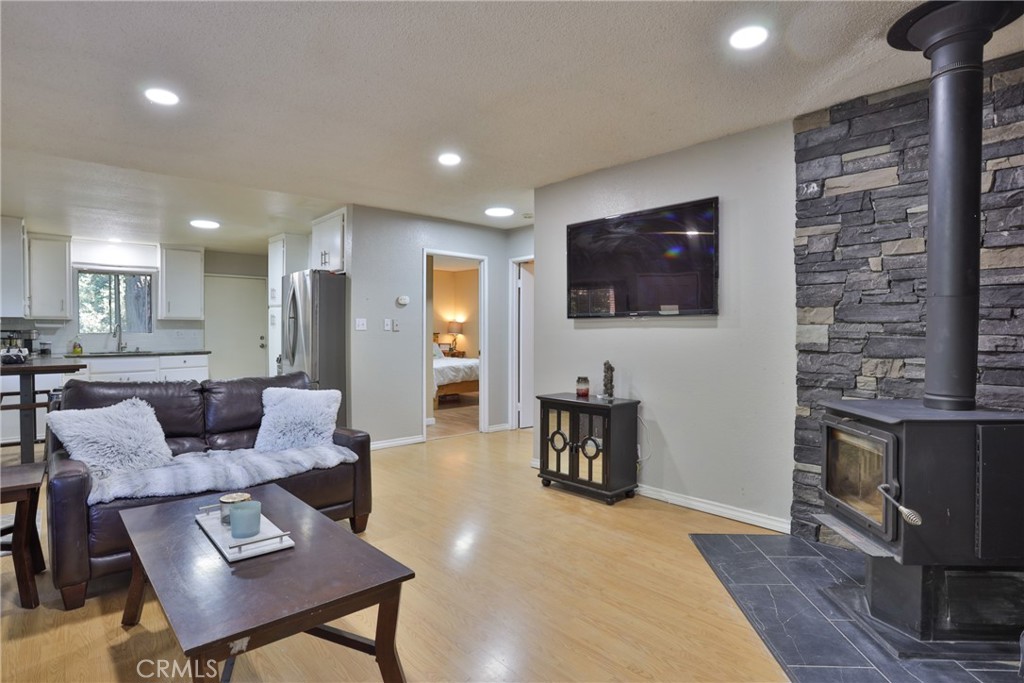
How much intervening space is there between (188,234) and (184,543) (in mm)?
5963

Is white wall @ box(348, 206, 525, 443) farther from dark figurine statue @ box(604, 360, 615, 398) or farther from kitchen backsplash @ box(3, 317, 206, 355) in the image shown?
kitchen backsplash @ box(3, 317, 206, 355)

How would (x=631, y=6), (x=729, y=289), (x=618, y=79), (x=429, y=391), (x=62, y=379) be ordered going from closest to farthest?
(x=631, y=6)
(x=618, y=79)
(x=729, y=289)
(x=62, y=379)
(x=429, y=391)

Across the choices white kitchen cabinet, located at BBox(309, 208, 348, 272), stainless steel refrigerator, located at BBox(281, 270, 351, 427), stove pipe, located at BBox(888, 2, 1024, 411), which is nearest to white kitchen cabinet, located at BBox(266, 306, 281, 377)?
white kitchen cabinet, located at BBox(309, 208, 348, 272)

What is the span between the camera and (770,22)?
6.57ft

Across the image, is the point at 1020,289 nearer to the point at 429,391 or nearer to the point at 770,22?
the point at 770,22

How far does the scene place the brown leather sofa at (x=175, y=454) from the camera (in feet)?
6.95

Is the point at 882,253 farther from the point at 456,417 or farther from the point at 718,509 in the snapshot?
the point at 456,417

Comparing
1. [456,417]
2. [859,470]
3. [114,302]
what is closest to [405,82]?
[859,470]

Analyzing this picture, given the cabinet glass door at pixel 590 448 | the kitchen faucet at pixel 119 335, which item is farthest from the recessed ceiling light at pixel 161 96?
the kitchen faucet at pixel 119 335

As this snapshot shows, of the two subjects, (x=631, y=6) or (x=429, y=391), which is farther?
(x=429, y=391)

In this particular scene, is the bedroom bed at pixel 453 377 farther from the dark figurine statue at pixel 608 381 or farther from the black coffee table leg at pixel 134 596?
the black coffee table leg at pixel 134 596

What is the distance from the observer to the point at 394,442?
17.0ft

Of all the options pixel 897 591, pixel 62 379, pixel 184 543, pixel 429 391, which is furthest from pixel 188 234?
pixel 897 591

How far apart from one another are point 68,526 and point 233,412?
1126 mm
